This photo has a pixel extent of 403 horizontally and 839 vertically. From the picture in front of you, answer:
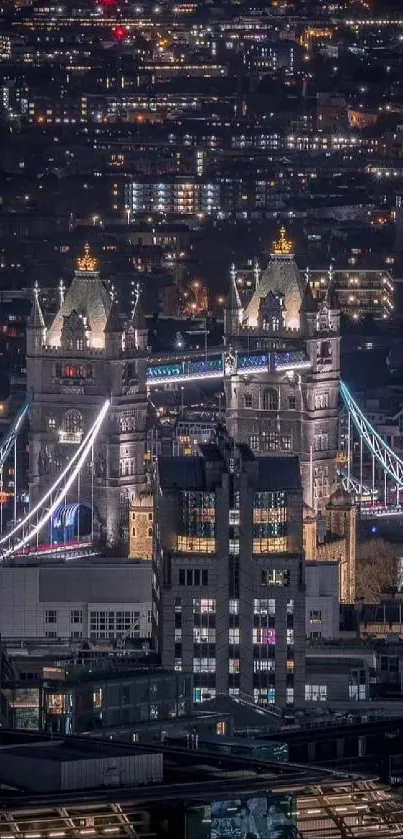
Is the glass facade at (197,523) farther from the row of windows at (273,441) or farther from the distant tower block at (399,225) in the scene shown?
the distant tower block at (399,225)

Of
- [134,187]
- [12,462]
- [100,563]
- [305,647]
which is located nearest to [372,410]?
[12,462]

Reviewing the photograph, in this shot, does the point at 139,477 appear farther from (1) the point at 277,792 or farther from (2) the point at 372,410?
(1) the point at 277,792

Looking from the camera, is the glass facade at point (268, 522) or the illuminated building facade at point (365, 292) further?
the illuminated building facade at point (365, 292)

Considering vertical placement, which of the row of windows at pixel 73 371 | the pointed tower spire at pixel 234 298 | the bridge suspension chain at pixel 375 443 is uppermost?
the pointed tower spire at pixel 234 298

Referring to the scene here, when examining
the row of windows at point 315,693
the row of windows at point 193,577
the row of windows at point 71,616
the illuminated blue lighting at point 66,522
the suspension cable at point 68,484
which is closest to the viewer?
the row of windows at point 193,577

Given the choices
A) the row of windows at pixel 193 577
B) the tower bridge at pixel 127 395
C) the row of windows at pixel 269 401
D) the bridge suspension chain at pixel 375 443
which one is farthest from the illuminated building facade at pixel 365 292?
the row of windows at pixel 193 577

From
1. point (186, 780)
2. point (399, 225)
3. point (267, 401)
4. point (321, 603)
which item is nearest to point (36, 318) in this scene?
point (267, 401)

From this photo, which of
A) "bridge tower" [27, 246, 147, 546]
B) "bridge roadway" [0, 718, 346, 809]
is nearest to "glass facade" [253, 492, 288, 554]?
"bridge tower" [27, 246, 147, 546]

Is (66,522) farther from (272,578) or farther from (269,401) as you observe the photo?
(272,578)
